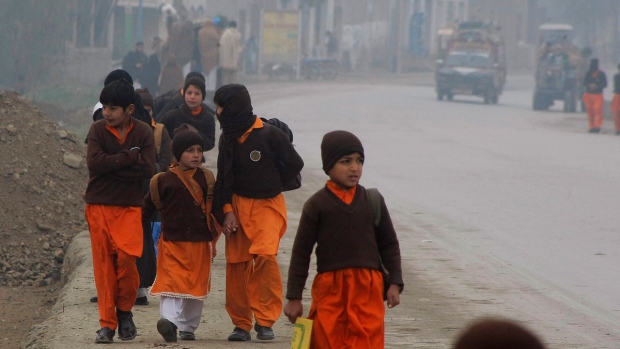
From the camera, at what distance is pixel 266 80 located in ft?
138

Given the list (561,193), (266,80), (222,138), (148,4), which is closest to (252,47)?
(266,80)

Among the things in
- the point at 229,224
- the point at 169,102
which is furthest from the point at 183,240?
the point at 169,102

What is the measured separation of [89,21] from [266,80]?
511 inches

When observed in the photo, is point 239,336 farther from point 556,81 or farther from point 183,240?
point 556,81

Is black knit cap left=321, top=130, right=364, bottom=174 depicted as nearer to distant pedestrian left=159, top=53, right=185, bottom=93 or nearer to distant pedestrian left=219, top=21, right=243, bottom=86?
distant pedestrian left=159, top=53, right=185, bottom=93

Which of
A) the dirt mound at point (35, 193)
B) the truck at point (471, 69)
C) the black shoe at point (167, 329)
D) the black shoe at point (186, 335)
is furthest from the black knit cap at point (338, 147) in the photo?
the truck at point (471, 69)

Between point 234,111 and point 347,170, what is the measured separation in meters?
1.72

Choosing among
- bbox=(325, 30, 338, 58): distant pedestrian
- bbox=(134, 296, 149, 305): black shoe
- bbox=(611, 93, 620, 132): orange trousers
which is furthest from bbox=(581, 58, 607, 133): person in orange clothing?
bbox=(325, 30, 338, 58): distant pedestrian

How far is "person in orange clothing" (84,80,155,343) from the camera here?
5875 mm

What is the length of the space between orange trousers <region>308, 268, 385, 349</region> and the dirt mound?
5322 mm

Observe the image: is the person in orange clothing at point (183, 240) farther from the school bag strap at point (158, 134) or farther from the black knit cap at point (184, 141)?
the school bag strap at point (158, 134)

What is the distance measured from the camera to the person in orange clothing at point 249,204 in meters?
6.07

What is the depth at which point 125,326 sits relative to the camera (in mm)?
6020

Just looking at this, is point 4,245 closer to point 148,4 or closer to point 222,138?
point 222,138
